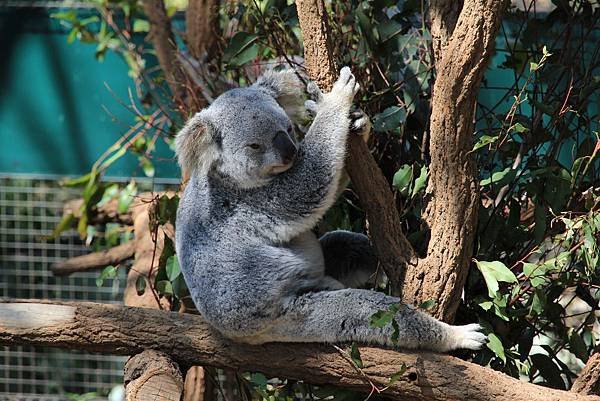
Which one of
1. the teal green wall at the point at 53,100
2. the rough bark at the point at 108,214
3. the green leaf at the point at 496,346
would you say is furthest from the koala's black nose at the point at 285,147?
the teal green wall at the point at 53,100

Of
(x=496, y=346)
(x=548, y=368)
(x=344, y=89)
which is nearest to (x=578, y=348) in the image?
(x=548, y=368)

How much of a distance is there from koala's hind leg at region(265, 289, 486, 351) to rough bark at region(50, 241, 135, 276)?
1.86 meters

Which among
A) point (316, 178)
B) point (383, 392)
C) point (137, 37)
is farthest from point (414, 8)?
point (137, 37)

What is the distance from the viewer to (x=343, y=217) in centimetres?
346

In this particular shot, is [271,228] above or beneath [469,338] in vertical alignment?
above

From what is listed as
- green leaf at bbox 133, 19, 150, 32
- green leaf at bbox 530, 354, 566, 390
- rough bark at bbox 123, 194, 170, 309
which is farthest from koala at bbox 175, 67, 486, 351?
green leaf at bbox 133, 19, 150, 32

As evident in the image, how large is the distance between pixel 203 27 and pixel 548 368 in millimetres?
2454

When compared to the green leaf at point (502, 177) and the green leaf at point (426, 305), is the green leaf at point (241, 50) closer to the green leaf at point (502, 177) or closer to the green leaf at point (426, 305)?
the green leaf at point (502, 177)

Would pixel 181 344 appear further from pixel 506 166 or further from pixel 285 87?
pixel 506 166

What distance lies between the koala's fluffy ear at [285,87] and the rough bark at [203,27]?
1.26 m

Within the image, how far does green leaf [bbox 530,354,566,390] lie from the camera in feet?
10.2

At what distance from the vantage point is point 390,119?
114 inches

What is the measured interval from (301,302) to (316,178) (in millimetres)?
436

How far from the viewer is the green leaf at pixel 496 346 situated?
106 inches
